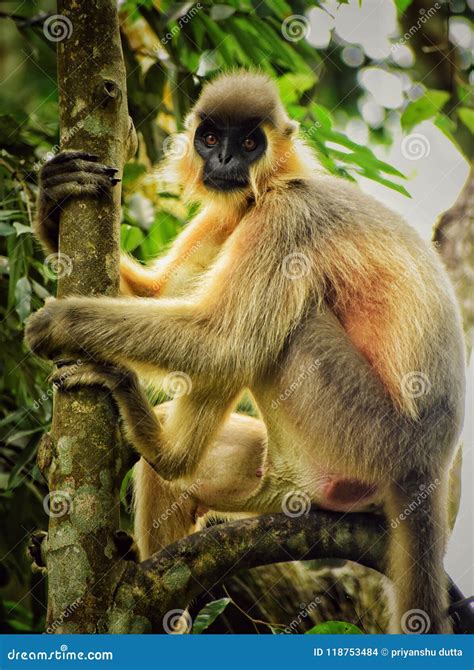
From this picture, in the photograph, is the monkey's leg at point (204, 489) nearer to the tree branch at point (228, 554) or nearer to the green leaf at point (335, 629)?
the tree branch at point (228, 554)

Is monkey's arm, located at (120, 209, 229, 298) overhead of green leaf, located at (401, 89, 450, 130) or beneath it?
beneath

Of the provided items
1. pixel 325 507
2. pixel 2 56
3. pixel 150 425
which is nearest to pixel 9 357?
pixel 150 425

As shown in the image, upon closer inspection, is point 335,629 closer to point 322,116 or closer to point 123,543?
point 123,543

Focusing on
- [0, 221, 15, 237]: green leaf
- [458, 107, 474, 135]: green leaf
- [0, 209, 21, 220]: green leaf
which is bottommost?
[0, 221, 15, 237]: green leaf

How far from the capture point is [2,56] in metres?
3.19

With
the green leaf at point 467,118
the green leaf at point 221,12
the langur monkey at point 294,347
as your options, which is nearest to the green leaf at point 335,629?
the langur monkey at point 294,347

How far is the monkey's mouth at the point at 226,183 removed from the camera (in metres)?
2.66

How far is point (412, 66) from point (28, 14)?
1632 mm

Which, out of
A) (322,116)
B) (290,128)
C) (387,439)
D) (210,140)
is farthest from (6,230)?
(387,439)

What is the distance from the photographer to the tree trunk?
2.08 meters

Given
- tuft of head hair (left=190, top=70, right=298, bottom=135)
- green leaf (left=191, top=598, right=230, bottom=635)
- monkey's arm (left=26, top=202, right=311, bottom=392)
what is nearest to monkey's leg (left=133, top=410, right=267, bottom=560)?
green leaf (left=191, top=598, right=230, bottom=635)

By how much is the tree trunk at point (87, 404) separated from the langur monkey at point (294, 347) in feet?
0.32

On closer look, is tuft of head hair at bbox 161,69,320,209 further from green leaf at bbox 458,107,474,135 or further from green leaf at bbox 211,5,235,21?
green leaf at bbox 458,107,474,135

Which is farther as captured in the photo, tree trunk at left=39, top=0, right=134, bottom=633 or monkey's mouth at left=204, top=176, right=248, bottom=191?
monkey's mouth at left=204, top=176, right=248, bottom=191
